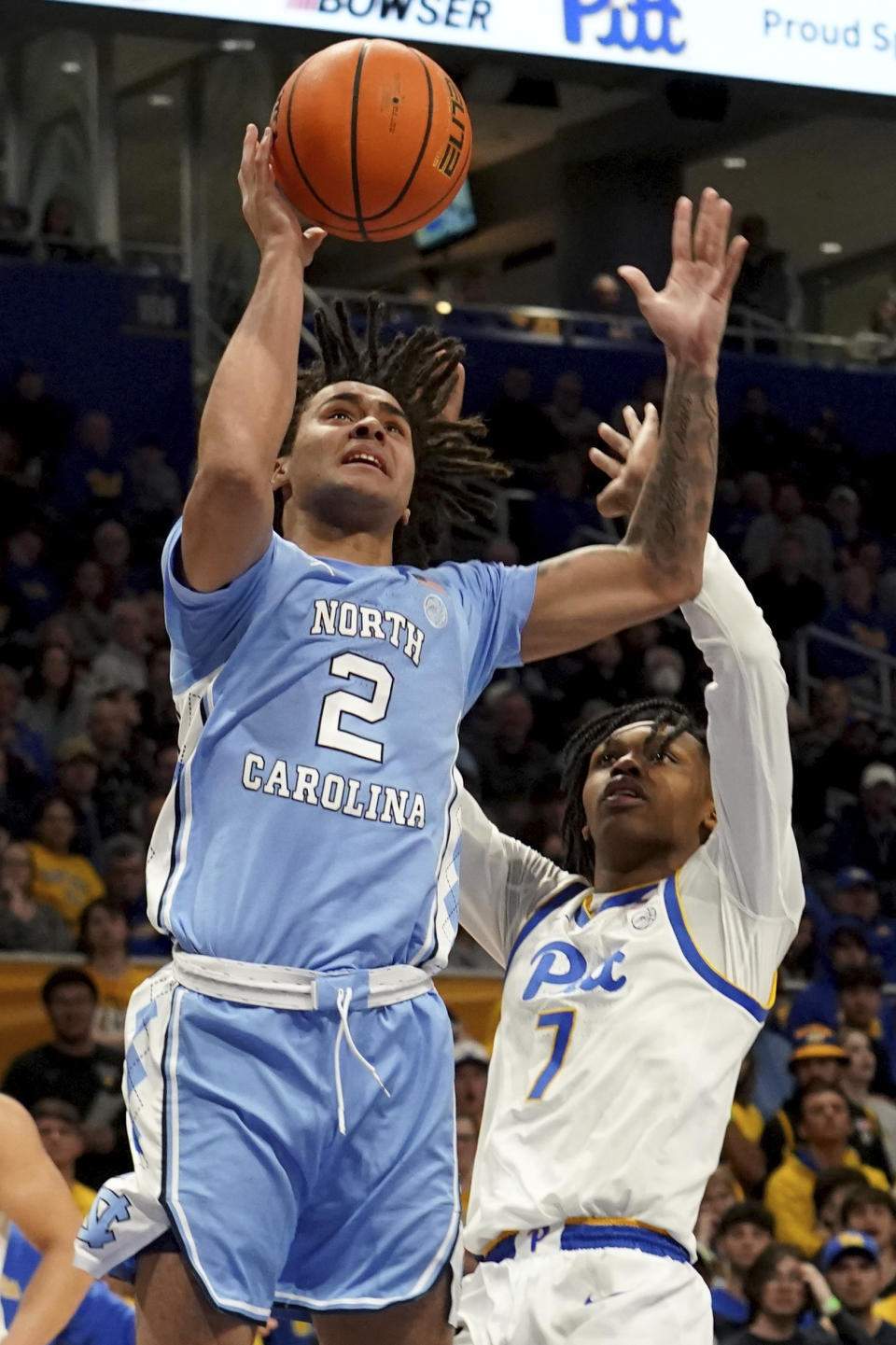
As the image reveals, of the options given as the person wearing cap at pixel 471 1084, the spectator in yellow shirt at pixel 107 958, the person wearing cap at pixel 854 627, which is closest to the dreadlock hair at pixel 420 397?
the person wearing cap at pixel 471 1084

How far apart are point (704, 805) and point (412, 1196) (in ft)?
4.15

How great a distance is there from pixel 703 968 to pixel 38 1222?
155 centimetres

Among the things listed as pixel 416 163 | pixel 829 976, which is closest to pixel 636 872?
pixel 416 163

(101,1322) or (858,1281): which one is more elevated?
(101,1322)

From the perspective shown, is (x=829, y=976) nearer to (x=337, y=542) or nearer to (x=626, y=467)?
(x=626, y=467)

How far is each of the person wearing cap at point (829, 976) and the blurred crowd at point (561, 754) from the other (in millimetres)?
11

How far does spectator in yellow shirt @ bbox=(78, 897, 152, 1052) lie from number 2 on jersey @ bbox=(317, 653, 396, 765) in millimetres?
4405

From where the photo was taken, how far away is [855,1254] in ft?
20.8

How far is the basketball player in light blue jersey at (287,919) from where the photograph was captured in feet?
9.12

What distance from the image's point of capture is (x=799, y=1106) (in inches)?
292

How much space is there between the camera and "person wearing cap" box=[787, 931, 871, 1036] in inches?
327

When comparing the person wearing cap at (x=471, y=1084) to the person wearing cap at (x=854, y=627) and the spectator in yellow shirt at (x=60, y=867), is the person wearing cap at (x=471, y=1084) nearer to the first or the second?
the spectator in yellow shirt at (x=60, y=867)

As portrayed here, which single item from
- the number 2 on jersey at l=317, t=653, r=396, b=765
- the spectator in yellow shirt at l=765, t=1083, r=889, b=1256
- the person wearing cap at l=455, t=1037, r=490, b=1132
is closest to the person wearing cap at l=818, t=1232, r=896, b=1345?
the spectator in yellow shirt at l=765, t=1083, r=889, b=1256

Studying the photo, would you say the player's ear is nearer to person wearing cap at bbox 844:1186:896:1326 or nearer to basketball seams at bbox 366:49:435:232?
basketball seams at bbox 366:49:435:232
